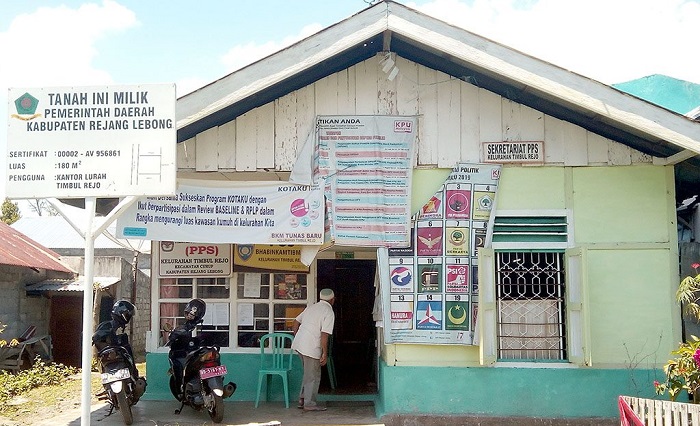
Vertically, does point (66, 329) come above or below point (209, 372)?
below

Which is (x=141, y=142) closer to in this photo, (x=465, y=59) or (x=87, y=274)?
(x=87, y=274)

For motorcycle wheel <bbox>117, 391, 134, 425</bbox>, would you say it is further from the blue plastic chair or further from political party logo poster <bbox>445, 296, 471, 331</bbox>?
political party logo poster <bbox>445, 296, 471, 331</bbox>

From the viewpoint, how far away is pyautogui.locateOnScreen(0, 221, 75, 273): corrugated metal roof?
12.9 m

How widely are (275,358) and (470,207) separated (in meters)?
3.30

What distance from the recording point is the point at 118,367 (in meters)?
7.64

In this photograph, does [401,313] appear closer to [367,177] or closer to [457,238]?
[457,238]

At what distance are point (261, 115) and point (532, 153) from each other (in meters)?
3.16

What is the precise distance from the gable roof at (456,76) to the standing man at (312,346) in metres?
2.76

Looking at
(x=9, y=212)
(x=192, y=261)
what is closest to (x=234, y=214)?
(x=192, y=261)

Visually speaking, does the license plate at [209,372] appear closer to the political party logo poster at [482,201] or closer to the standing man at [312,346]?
the standing man at [312,346]

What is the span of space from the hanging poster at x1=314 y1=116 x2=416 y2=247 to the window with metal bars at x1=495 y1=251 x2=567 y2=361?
1302 mm

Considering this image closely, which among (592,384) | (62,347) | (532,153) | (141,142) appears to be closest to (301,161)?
(141,142)

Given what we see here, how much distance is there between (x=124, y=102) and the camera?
6465 millimetres

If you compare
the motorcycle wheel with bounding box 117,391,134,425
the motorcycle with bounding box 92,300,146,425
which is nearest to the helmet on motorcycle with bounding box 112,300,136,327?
the motorcycle with bounding box 92,300,146,425
